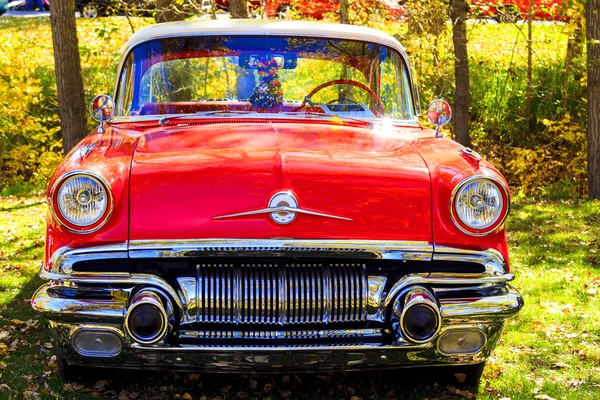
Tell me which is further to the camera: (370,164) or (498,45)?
(498,45)

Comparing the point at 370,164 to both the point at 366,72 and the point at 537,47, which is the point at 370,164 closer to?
the point at 366,72

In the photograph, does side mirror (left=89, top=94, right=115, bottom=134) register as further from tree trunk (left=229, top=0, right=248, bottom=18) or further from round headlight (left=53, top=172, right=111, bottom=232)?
tree trunk (left=229, top=0, right=248, bottom=18)

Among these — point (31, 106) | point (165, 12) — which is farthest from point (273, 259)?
point (31, 106)

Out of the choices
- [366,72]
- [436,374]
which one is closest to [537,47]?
[366,72]

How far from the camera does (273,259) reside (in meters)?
3.42

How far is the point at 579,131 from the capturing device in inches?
508

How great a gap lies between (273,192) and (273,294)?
413 mm

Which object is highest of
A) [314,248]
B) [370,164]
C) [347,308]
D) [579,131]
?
[370,164]

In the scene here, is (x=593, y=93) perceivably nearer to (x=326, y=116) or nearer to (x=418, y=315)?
(x=326, y=116)

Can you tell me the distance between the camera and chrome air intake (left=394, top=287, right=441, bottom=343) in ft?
11.1

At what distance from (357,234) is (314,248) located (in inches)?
7.6

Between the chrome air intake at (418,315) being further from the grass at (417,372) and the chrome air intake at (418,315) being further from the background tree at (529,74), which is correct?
the background tree at (529,74)

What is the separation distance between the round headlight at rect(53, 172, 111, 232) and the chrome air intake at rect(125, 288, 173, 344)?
1.20 feet

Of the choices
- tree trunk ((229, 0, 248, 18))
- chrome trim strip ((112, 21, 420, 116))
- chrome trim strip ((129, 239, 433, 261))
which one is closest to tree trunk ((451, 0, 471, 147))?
tree trunk ((229, 0, 248, 18))
